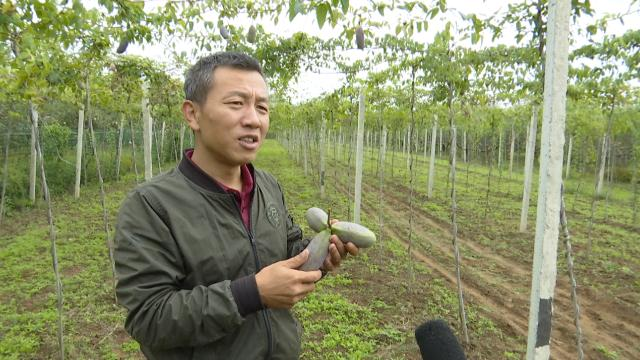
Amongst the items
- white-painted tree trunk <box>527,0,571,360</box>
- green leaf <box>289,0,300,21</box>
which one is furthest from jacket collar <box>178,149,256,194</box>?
white-painted tree trunk <box>527,0,571,360</box>

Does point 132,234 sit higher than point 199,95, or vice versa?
point 199,95

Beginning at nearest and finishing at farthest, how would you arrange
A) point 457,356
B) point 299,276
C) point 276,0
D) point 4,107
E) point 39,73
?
point 457,356 < point 299,276 < point 39,73 < point 276,0 < point 4,107

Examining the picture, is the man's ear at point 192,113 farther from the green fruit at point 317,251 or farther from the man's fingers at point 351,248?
the man's fingers at point 351,248

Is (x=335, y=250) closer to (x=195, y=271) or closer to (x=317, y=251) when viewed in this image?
(x=317, y=251)

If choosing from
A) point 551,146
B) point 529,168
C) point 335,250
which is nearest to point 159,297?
point 335,250

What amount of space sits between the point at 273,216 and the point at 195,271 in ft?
1.39

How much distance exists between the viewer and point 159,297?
4.38 ft

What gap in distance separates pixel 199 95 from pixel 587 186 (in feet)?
75.5

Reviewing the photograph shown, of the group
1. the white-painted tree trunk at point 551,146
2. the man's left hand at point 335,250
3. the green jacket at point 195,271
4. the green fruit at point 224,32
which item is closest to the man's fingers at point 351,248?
the man's left hand at point 335,250

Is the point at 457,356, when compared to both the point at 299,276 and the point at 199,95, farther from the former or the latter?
the point at 199,95

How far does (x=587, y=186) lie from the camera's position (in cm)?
2061

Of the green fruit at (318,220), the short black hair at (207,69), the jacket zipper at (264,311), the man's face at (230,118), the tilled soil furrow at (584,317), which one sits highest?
the short black hair at (207,69)

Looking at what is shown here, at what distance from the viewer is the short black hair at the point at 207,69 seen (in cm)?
162

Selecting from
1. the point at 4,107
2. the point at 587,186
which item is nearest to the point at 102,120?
the point at 4,107
